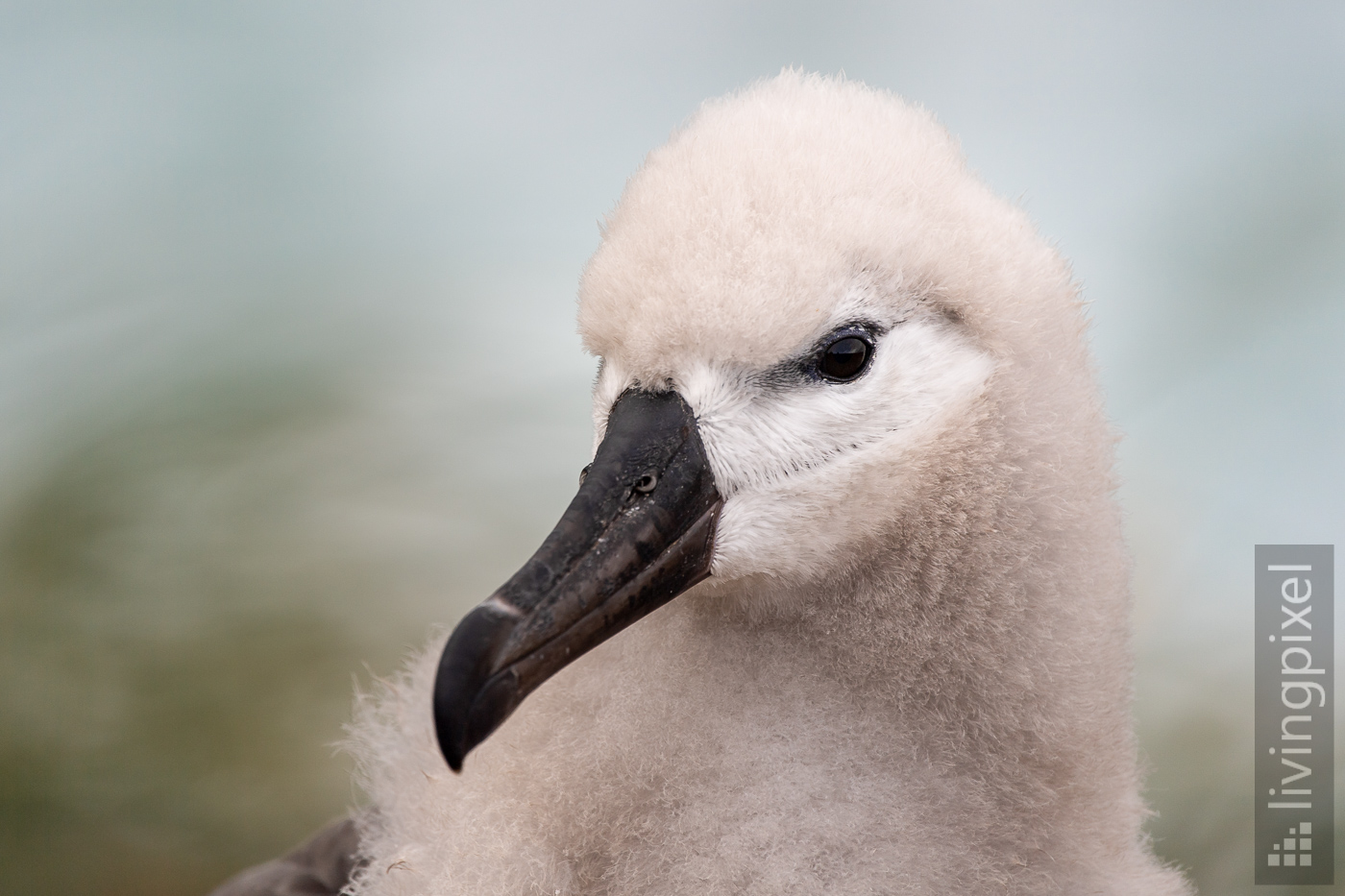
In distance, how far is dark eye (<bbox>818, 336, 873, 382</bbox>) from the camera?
39.0 inches

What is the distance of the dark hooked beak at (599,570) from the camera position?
859mm

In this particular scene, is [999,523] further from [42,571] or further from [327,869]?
[42,571]

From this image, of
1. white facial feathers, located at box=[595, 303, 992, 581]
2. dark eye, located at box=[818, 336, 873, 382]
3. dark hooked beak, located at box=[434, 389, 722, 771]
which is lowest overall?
dark hooked beak, located at box=[434, 389, 722, 771]

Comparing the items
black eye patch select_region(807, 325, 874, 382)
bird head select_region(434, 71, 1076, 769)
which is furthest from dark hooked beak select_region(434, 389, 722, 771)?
black eye patch select_region(807, 325, 874, 382)

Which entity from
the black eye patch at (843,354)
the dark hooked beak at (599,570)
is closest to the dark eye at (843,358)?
the black eye patch at (843,354)

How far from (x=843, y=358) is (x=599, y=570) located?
30cm

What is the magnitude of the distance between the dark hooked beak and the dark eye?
0.44 feet

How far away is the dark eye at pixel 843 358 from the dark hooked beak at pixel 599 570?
133mm

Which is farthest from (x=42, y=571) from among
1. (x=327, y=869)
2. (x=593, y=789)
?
(x=593, y=789)

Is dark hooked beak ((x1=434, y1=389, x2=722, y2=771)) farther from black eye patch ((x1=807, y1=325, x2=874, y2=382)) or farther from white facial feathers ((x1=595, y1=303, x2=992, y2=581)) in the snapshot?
black eye patch ((x1=807, y1=325, x2=874, y2=382))

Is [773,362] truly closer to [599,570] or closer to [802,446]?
[802,446]

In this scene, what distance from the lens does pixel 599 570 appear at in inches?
35.6

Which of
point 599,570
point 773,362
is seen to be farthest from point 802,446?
point 599,570

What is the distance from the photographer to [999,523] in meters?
1.02
